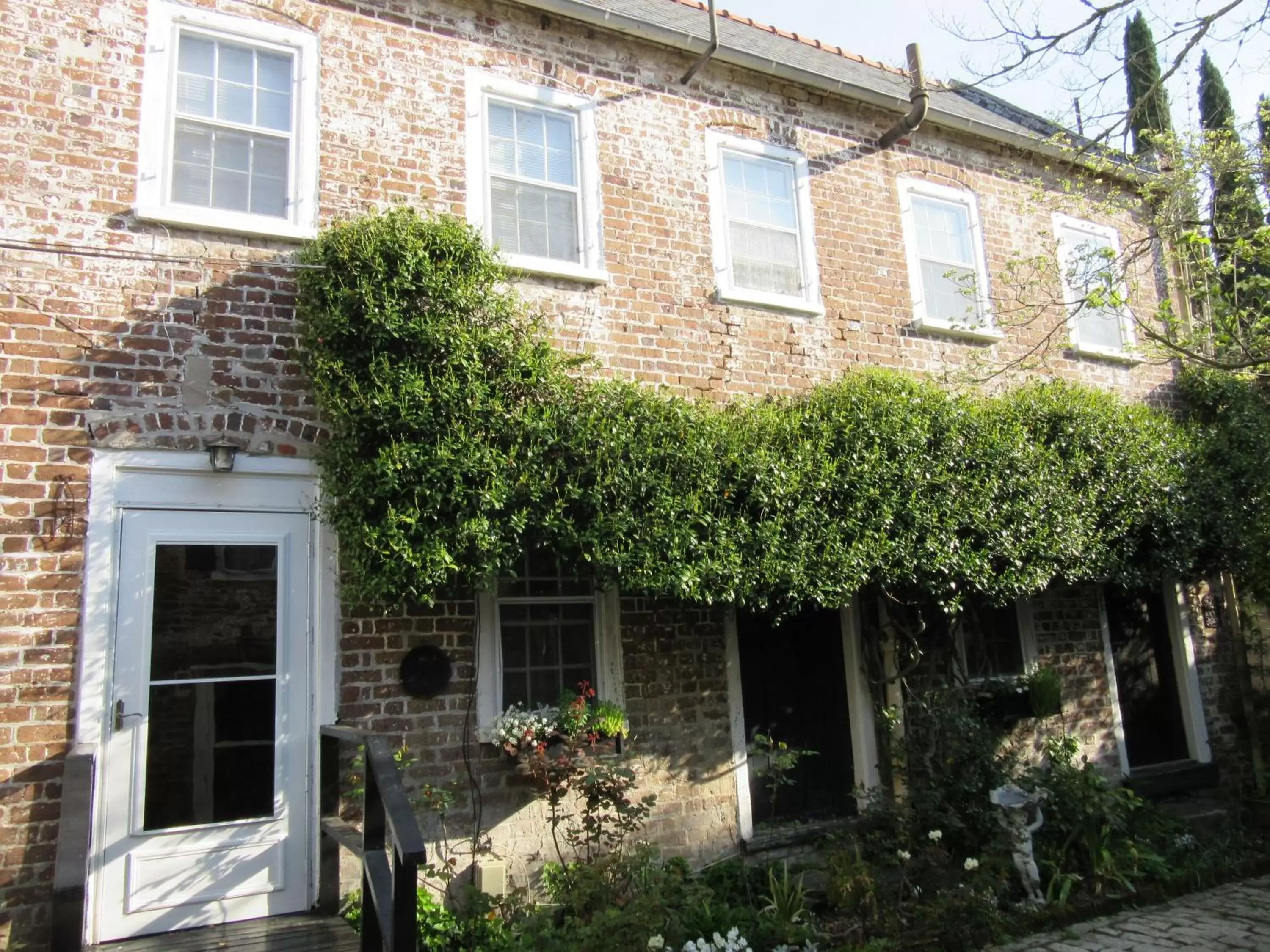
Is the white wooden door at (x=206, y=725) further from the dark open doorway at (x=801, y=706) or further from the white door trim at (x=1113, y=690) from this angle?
the white door trim at (x=1113, y=690)

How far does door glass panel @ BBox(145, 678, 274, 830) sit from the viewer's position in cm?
530

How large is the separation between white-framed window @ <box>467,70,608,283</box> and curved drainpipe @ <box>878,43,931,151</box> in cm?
312

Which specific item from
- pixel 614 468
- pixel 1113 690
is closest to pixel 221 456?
pixel 614 468

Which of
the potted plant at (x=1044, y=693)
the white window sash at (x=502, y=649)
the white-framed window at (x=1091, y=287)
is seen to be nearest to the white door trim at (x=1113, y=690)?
the potted plant at (x=1044, y=693)

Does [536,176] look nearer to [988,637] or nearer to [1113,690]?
[988,637]

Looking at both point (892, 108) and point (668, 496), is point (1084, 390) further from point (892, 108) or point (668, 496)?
point (668, 496)

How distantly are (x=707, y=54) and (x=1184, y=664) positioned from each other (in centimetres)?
791

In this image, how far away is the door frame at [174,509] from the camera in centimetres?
513

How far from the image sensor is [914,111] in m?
9.05

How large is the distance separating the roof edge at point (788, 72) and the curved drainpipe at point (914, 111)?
0.13 meters

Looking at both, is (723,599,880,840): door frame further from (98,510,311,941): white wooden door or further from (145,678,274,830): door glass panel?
(145,678,274,830): door glass panel

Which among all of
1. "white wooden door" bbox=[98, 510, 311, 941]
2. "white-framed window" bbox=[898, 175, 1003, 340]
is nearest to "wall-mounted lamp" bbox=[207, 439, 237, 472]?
"white wooden door" bbox=[98, 510, 311, 941]

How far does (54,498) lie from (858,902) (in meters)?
5.36

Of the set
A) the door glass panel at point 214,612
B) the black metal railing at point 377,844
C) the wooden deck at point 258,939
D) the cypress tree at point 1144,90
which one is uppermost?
the cypress tree at point 1144,90
